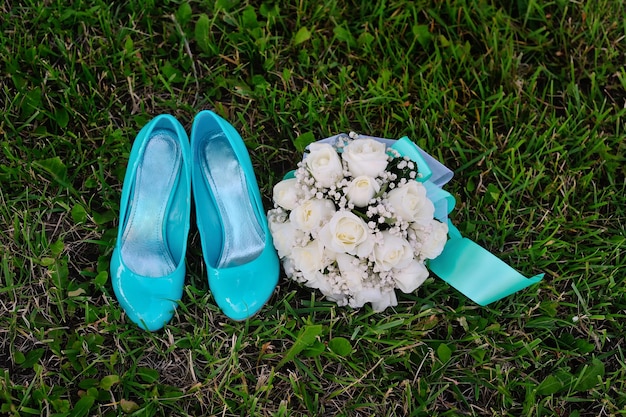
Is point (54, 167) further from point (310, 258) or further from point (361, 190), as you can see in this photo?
point (361, 190)

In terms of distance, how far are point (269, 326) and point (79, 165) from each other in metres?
0.73

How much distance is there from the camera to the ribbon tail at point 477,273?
5.79ft

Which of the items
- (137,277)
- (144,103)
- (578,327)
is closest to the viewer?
(137,277)

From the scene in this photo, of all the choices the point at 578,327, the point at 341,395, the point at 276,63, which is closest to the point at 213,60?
the point at 276,63

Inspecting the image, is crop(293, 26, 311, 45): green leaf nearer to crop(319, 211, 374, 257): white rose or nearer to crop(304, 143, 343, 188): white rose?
crop(304, 143, 343, 188): white rose

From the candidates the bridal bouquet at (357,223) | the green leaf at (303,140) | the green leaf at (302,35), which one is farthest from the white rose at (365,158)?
the green leaf at (302,35)

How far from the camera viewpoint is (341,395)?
1.76m

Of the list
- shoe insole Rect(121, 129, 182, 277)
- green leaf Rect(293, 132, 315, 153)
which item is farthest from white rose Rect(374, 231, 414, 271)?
shoe insole Rect(121, 129, 182, 277)

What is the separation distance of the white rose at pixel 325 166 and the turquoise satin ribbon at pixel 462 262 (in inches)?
8.9

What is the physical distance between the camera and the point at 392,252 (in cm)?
156

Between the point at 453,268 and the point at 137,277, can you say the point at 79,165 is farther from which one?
the point at 453,268

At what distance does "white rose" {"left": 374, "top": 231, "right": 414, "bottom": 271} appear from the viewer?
1561 mm

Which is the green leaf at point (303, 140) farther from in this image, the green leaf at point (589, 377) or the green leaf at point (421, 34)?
the green leaf at point (589, 377)

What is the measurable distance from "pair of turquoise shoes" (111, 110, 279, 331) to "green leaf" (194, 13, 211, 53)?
1.14ft
